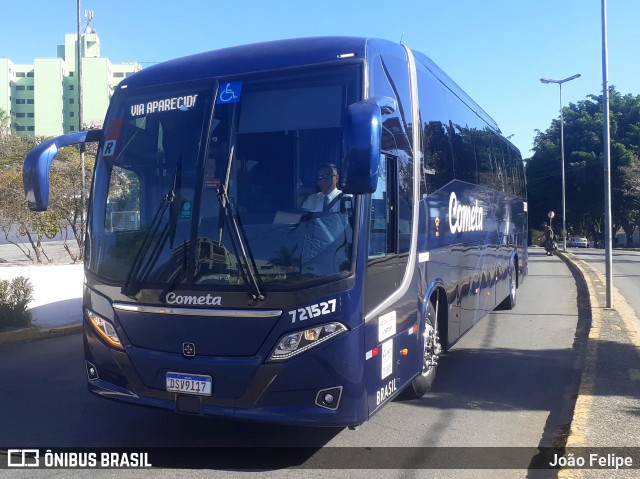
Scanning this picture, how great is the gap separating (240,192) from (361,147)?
3.63 ft

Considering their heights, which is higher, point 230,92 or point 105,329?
point 230,92

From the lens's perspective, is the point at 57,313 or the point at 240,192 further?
the point at 57,313

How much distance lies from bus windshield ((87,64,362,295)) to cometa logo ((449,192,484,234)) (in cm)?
312

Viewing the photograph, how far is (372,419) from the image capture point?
611cm

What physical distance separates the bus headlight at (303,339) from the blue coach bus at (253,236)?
0.01 meters

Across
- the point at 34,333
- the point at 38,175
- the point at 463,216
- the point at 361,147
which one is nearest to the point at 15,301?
the point at 34,333

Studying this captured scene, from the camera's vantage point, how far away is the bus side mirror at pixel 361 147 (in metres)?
4.17

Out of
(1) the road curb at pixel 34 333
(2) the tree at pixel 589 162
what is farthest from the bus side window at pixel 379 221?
(2) the tree at pixel 589 162

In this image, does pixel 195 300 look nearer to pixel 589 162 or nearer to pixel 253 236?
pixel 253 236

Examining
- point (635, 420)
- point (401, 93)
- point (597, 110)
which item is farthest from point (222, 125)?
point (597, 110)

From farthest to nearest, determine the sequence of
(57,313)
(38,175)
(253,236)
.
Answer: (57,313) → (38,175) → (253,236)

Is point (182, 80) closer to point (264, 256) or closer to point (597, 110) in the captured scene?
point (264, 256)

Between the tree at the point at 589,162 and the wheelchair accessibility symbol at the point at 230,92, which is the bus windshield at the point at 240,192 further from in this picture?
the tree at the point at 589,162

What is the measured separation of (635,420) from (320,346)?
305cm
